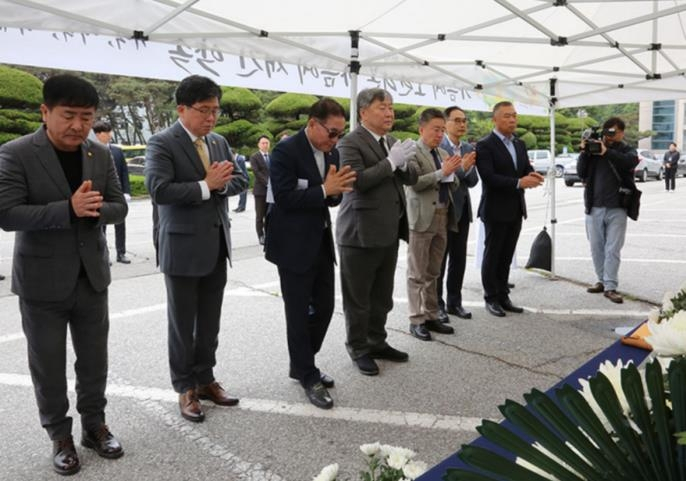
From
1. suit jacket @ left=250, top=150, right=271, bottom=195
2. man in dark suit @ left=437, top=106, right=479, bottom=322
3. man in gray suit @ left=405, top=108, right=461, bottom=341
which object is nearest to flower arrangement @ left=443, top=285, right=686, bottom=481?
man in gray suit @ left=405, top=108, right=461, bottom=341

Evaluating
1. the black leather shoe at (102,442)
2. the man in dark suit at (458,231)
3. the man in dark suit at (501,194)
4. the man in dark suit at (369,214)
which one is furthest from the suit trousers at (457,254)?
the black leather shoe at (102,442)

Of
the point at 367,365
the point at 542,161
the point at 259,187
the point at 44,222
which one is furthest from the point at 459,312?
the point at 542,161

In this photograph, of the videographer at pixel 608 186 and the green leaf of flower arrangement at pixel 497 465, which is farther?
the videographer at pixel 608 186

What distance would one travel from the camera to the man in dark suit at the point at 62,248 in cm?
246

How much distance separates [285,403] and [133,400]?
0.95 m

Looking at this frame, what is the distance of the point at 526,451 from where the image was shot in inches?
28.7

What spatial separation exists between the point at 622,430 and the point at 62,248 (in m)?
2.50

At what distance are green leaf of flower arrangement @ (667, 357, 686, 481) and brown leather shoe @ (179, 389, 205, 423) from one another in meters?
2.80

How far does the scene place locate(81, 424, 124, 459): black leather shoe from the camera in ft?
9.02

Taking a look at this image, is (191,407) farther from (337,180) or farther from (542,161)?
(542,161)

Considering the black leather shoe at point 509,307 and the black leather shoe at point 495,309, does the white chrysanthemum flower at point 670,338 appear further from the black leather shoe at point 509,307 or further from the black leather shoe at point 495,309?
the black leather shoe at point 509,307

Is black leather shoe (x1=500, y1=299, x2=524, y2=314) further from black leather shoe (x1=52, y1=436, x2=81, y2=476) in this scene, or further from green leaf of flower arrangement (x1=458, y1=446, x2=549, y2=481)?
green leaf of flower arrangement (x1=458, y1=446, x2=549, y2=481)

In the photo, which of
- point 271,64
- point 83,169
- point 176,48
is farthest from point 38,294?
point 271,64

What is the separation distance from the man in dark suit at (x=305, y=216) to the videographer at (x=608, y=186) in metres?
3.48
